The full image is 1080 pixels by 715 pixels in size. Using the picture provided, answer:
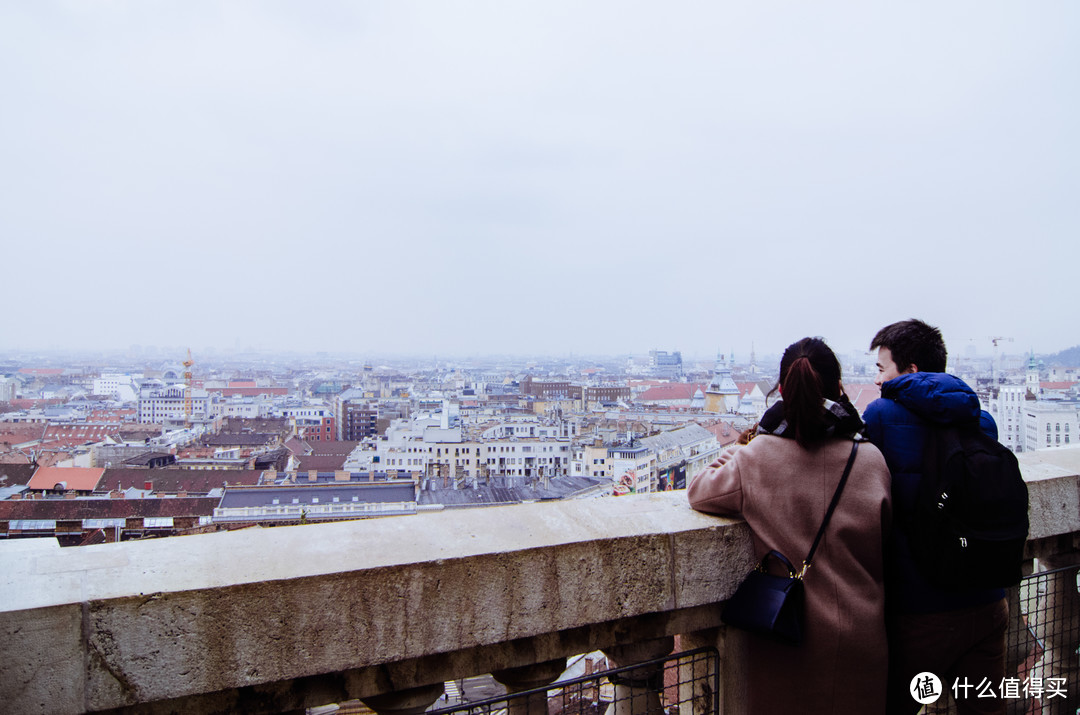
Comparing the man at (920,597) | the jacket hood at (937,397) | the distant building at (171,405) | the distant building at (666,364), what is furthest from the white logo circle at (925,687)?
the distant building at (666,364)

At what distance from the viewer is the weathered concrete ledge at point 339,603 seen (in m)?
1.23

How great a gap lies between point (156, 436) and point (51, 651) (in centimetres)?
6592

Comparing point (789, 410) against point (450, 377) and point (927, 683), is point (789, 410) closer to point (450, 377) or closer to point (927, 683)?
point (927, 683)

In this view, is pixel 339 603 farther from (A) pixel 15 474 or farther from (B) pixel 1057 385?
(B) pixel 1057 385

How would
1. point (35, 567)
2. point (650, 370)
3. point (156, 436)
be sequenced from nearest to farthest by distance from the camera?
1. point (35, 567)
2. point (156, 436)
3. point (650, 370)

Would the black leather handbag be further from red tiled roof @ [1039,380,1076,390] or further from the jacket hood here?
red tiled roof @ [1039,380,1076,390]

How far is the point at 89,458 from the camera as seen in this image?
4431 cm

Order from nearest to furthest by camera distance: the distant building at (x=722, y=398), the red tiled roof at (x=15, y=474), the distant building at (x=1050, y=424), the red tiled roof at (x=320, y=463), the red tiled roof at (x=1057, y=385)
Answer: the distant building at (x=1050, y=424)
the red tiled roof at (x=15, y=474)
the red tiled roof at (x=1057, y=385)
the red tiled roof at (x=320, y=463)
the distant building at (x=722, y=398)

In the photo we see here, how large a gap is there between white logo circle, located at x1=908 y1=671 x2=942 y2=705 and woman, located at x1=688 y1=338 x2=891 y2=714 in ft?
0.55

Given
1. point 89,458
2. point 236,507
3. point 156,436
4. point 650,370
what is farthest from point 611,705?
point 650,370

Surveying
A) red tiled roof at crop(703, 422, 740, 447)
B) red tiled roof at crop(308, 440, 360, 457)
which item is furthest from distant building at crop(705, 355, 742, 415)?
red tiled roof at crop(308, 440, 360, 457)

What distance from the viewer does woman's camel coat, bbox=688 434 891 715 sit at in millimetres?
1611

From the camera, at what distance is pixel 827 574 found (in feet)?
5.30

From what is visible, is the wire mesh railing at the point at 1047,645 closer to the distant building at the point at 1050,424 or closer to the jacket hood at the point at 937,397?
the jacket hood at the point at 937,397
